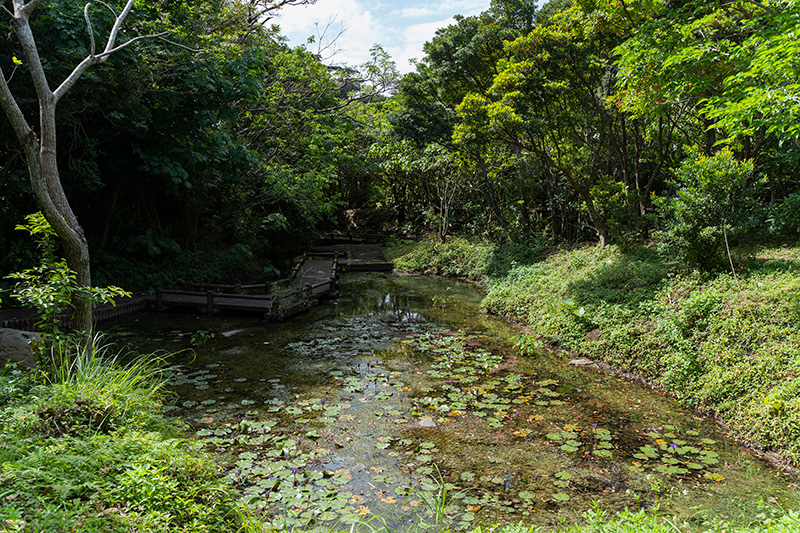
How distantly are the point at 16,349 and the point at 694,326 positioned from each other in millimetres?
9334

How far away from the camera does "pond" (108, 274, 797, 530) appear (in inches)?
163

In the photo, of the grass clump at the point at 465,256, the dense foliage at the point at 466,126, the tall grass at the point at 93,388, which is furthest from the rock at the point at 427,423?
the grass clump at the point at 465,256

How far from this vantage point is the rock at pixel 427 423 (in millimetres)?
5774

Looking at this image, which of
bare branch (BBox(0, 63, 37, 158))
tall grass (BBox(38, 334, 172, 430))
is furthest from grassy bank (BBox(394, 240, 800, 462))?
bare branch (BBox(0, 63, 37, 158))

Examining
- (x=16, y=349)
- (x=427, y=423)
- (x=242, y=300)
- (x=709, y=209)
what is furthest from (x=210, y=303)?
(x=709, y=209)

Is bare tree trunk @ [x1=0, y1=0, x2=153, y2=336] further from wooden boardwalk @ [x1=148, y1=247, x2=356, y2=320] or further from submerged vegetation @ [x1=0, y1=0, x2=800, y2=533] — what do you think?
wooden boardwalk @ [x1=148, y1=247, x2=356, y2=320]

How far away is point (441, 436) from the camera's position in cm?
551

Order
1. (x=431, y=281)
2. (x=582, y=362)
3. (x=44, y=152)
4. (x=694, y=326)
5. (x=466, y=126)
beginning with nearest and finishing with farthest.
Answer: (x=44, y=152) → (x=694, y=326) → (x=582, y=362) → (x=466, y=126) → (x=431, y=281)

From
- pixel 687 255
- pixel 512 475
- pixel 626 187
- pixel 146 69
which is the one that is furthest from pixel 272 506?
pixel 626 187

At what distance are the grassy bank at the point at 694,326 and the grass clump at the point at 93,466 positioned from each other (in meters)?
6.00

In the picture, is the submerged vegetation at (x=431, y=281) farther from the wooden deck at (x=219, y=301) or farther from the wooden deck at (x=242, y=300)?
the wooden deck at (x=242, y=300)

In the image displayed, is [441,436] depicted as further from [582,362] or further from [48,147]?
[48,147]

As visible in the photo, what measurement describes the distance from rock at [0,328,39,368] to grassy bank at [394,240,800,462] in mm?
7813

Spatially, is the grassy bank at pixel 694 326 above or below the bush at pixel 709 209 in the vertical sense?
below
